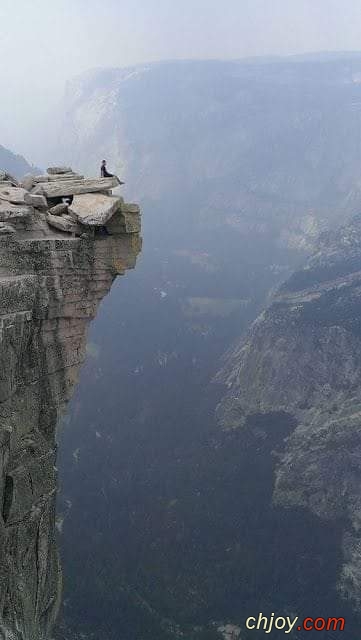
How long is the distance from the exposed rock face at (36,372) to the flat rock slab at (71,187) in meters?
2.49

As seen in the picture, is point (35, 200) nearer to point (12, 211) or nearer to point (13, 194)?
point (13, 194)

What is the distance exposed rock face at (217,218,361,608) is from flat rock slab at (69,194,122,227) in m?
99.8

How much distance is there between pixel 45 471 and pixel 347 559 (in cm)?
9932

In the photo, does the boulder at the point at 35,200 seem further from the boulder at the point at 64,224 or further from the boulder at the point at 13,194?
the boulder at the point at 64,224

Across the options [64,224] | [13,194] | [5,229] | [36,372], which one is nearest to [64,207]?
[64,224]

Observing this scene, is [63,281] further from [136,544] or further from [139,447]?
[139,447]

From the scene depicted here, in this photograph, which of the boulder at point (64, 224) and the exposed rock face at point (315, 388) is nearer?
the boulder at point (64, 224)

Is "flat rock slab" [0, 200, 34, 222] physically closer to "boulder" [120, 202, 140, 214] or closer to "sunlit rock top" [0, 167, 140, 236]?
"sunlit rock top" [0, 167, 140, 236]

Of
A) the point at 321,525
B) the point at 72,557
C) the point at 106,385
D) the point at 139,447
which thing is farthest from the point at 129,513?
the point at 106,385

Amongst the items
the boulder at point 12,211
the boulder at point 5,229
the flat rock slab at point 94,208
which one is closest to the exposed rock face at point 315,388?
the flat rock slab at point 94,208

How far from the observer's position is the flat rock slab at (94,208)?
25172 millimetres

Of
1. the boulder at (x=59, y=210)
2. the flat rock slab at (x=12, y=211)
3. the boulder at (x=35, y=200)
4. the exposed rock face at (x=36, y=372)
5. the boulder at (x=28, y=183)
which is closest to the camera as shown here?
the exposed rock face at (x=36, y=372)

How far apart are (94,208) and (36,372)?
26.3 ft

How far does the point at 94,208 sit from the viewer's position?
25.8 metres
